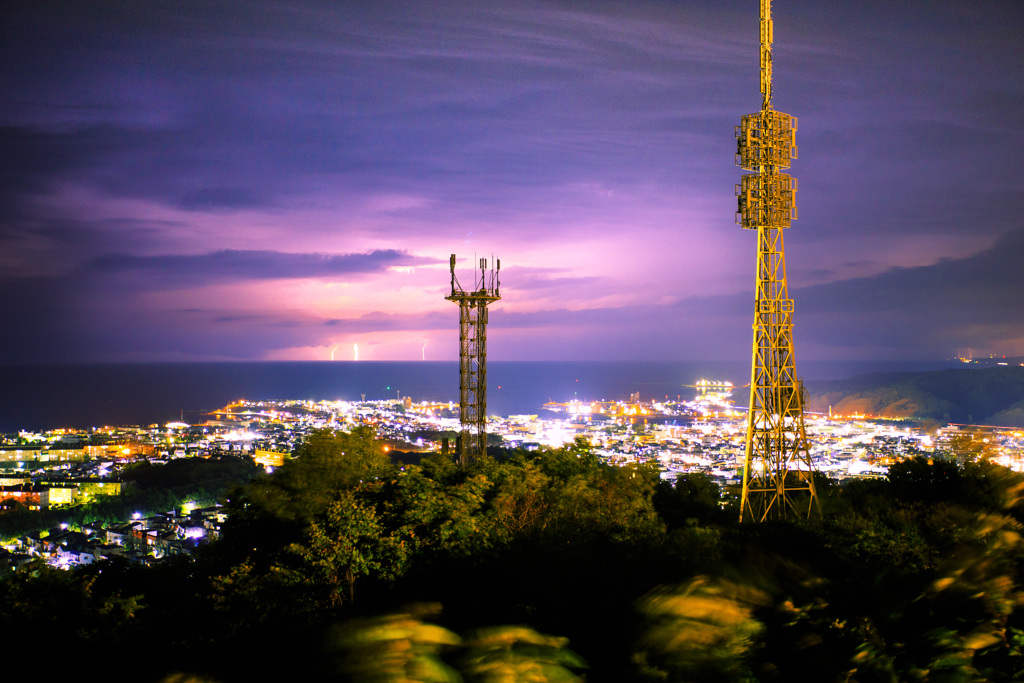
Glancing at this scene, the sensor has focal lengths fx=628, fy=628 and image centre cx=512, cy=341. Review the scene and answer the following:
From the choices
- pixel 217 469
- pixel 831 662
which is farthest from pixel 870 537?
pixel 217 469

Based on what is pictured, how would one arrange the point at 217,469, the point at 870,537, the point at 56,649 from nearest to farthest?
the point at 56,649 < the point at 870,537 < the point at 217,469

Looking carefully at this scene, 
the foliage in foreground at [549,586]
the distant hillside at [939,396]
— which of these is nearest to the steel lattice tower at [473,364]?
the foliage in foreground at [549,586]

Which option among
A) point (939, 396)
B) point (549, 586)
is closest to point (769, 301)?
point (549, 586)

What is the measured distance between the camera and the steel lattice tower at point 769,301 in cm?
964

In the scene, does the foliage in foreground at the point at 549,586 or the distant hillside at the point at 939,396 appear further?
the distant hillside at the point at 939,396

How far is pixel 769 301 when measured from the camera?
978 cm

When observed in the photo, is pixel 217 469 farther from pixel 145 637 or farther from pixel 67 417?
pixel 67 417

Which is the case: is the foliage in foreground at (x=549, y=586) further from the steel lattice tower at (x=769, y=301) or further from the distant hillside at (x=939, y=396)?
the distant hillside at (x=939, y=396)

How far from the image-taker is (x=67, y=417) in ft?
269

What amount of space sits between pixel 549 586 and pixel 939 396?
50768 millimetres

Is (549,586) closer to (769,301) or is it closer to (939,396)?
(769,301)

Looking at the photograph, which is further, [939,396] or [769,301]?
[939,396]

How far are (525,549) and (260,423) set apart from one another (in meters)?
59.4

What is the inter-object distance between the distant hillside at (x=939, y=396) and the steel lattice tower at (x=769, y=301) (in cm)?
3442
